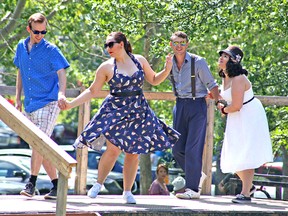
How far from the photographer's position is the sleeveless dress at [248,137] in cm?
973

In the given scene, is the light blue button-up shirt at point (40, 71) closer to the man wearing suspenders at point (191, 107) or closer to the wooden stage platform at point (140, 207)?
the wooden stage platform at point (140, 207)

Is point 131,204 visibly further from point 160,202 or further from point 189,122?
point 189,122

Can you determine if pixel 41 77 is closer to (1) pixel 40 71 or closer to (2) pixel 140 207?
(1) pixel 40 71

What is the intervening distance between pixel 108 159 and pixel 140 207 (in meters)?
0.63

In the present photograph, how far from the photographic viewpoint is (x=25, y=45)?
30.5 feet

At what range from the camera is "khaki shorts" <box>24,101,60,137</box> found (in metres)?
9.12

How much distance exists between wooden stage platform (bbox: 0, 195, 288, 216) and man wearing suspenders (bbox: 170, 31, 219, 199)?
12.9 inches

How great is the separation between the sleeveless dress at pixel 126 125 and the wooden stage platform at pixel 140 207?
56 cm

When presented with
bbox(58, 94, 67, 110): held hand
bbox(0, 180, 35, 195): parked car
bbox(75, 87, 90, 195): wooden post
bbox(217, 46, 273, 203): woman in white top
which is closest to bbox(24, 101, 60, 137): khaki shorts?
bbox(58, 94, 67, 110): held hand

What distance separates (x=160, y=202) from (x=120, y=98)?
1.20 metres

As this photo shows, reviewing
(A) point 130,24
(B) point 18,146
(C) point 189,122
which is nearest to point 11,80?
(B) point 18,146

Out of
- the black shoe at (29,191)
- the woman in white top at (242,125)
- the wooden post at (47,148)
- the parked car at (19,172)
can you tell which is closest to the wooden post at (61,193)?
the wooden post at (47,148)

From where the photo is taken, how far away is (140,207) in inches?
348

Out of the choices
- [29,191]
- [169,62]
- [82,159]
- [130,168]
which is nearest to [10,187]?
[82,159]
